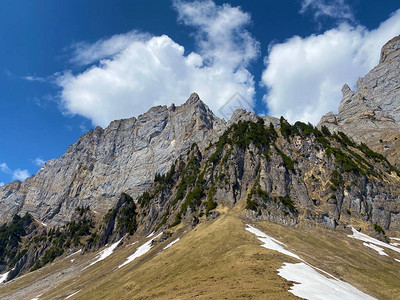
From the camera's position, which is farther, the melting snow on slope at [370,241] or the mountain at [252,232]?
the melting snow on slope at [370,241]

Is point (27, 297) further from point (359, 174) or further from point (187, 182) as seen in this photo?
point (359, 174)

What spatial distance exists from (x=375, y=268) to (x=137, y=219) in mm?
127001

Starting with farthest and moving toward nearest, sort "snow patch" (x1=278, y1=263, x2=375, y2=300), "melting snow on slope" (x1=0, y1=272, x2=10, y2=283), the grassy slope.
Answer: "melting snow on slope" (x1=0, y1=272, x2=10, y2=283) < the grassy slope < "snow patch" (x1=278, y1=263, x2=375, y2=300)

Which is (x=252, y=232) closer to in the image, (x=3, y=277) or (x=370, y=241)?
(x=370, y=241)

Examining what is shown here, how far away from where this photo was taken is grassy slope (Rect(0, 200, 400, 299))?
104ft

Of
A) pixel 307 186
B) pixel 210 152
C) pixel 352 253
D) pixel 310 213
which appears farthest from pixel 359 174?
pixel 210 152

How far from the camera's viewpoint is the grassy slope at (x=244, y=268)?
104 ft

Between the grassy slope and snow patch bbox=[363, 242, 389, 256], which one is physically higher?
the grassy slope

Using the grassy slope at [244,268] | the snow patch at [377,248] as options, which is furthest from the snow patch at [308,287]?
the snow patch at [377,248]

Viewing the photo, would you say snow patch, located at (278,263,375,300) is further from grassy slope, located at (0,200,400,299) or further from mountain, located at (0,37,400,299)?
grassy slope, located at (0,200,400,299)

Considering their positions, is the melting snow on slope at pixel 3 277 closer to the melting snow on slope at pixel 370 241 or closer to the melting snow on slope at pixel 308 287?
the melting snow on slope at pixel 308 287

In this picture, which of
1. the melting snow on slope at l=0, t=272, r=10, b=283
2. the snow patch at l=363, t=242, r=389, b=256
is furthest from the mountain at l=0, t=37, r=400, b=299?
the melting snow on slope at l=0, t=272, r=10, b=283

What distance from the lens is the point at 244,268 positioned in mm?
38344

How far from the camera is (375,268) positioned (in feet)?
187
